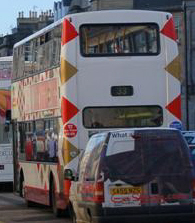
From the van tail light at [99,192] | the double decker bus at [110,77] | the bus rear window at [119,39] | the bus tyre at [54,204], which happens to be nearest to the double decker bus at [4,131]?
the bus tyre at [54,204]

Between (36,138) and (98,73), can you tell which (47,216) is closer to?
(36,138)

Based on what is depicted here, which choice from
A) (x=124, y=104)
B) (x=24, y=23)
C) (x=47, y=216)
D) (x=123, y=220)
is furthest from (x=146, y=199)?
(x=24, y=23)

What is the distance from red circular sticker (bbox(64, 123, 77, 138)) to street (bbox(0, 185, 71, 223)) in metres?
2.01

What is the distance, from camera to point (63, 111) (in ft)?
61.5

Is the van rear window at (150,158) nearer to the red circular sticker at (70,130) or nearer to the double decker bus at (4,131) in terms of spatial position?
the red circular sticker at (70,130)

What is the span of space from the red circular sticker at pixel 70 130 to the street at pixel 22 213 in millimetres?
2008

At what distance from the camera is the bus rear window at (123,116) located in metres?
18.8

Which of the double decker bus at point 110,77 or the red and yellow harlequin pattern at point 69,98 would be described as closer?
the red and yellow harlequin pattern at point 69,98

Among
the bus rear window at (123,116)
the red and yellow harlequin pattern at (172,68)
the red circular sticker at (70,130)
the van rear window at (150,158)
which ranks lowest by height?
the van rear window at (150,158)

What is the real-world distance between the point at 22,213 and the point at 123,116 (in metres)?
4.62

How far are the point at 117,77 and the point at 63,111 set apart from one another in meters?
1.41

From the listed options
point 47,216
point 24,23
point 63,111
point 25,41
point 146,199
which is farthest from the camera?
point 24,23

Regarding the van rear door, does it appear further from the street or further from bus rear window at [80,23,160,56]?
the street

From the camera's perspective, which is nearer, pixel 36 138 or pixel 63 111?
pixel 63 111
